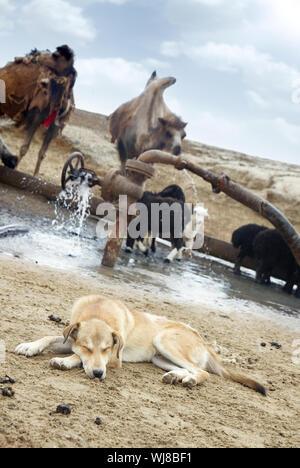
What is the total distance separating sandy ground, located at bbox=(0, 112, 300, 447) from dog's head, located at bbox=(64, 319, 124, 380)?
9 cm

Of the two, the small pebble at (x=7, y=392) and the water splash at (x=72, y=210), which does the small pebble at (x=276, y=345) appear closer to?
the small pebble at (x=7, y=392)

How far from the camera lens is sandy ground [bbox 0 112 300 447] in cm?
248

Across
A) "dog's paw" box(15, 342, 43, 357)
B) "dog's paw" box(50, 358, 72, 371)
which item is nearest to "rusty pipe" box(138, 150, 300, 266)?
"dog's paw" box(15, 342, 43, 357)

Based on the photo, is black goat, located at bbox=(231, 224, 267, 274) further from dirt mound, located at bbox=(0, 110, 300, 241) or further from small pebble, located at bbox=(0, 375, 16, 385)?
small pebble, located at bbox=(0, 375, 16, 385)

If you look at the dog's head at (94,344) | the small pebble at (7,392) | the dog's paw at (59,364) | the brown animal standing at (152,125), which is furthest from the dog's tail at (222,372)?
the brown animal standing at (152,125)

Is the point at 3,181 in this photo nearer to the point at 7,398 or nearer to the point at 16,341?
the point at 16,341

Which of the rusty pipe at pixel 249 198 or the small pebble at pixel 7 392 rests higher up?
the rusty pipe at pixel 249 198

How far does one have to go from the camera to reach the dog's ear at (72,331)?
3416 millimetres

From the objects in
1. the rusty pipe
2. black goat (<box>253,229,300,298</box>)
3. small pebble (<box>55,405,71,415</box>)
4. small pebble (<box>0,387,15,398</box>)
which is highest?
the rusty pipe

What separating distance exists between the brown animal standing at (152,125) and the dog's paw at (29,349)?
467 inches

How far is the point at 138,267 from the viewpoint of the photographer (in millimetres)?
9125

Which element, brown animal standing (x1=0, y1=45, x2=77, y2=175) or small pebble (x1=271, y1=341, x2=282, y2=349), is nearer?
small pebble (x1=271, y1=341, x2=282, y2=349)

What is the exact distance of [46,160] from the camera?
75.6 ft

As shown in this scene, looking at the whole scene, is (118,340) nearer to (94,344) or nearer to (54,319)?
(94,344)
